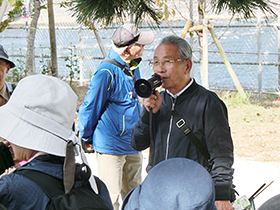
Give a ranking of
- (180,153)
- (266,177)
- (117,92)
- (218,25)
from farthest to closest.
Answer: (218,25)
(266,177)
(117,92)
(180,153)

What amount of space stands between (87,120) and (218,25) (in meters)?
6.94

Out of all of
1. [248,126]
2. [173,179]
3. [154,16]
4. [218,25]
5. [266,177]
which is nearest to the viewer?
[173,179]

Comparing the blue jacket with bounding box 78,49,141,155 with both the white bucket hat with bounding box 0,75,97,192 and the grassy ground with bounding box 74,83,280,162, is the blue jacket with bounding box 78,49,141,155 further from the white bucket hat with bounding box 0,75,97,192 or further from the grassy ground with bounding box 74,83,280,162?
the grassy ground with bounding box 74,83,280,162

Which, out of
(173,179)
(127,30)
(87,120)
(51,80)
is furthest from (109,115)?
(173,179)

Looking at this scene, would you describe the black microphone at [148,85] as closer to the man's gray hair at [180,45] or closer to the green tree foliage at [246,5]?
the man's gray hair at [180,45]

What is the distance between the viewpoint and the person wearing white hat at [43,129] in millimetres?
1465

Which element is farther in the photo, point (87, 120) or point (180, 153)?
point (87, 120)

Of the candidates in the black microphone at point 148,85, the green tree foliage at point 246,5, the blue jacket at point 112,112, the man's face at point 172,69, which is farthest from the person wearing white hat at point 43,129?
the blue jacket at point 112,112

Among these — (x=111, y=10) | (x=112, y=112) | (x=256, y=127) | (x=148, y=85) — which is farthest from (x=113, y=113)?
(x=256, y=127)

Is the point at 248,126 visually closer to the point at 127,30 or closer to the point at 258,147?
the point at 258,147

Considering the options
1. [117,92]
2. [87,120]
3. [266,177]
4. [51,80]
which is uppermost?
[51,80]

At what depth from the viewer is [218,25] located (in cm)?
950

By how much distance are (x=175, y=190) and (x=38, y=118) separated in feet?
2.36

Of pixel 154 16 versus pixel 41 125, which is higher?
pixel 154 16
